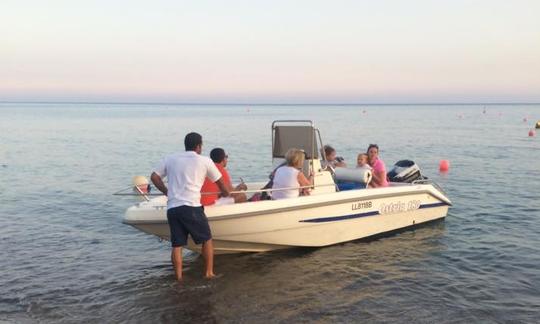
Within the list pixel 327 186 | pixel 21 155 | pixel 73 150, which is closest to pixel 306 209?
pixel 327 186

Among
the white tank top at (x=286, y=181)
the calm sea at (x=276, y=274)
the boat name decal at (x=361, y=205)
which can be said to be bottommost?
the calm sea at (x=276, y=274)

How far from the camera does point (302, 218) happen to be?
7.77m

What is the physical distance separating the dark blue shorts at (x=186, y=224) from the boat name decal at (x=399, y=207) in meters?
3.93

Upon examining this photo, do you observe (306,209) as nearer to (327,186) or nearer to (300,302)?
(327,186)

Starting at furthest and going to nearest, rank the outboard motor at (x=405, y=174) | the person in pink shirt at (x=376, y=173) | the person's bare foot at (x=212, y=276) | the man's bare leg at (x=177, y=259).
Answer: the outboard motor at (x=405, y=174) → the person in pink shirt at (x=376, y=173) → the person's bare foot at (x=212, y=276) → the man's bare leg at (x=177, y=259)

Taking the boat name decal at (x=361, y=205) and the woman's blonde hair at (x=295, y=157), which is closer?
the woman's blonde hair at (x=295, y=157)

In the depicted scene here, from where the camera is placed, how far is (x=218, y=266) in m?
7.51

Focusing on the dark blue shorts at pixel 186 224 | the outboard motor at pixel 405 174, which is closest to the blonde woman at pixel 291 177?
the dark blue shorts at pixel 186 224

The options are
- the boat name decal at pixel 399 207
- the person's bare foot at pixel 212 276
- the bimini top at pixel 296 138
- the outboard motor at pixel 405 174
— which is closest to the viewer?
the person's bare foot at pixel 212 276

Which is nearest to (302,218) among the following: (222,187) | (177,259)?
(222,187)

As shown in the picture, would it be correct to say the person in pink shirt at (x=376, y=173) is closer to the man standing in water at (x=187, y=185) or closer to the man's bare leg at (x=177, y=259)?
the man standing in water at (x=187, y=185)

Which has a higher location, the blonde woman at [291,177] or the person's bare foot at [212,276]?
the blonde woman at [291,177]

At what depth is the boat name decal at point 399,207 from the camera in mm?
8961

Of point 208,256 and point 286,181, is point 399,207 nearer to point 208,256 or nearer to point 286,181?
point 286,181
